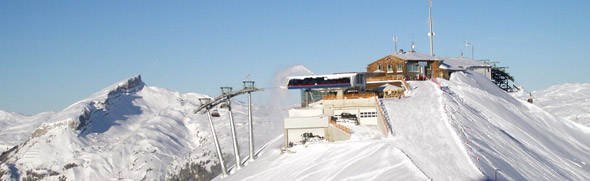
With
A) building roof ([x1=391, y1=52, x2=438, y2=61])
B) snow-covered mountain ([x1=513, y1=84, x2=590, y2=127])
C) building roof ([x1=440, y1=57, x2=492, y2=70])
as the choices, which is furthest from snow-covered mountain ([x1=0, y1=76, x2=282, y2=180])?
snow-covered mountain ([x1=513, y1=84, x2=590, y2=127])

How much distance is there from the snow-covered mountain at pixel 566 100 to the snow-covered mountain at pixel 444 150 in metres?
30.6

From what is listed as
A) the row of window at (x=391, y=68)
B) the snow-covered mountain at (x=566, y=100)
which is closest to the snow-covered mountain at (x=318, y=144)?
the row of window at (x=391, y=68)

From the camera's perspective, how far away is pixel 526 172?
1793 inches

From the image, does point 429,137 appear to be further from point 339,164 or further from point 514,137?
point 514,137

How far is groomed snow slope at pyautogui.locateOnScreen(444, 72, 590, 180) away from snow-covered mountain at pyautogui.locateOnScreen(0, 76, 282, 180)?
146 ft

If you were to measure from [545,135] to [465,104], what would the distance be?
8509mm

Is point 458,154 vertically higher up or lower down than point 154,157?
higher up

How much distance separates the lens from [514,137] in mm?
61250

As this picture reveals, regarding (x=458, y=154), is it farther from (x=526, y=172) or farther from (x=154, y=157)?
(x=154, y=157)

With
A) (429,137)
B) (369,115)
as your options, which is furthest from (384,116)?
(429,137)

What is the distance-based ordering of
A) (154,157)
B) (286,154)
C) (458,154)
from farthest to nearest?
1. (154,157)
2. (286,154)
3. (458,154)

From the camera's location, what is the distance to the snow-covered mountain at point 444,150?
134ft

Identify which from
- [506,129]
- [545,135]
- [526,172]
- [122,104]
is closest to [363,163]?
[526,172]

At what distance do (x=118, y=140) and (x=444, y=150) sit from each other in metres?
101
